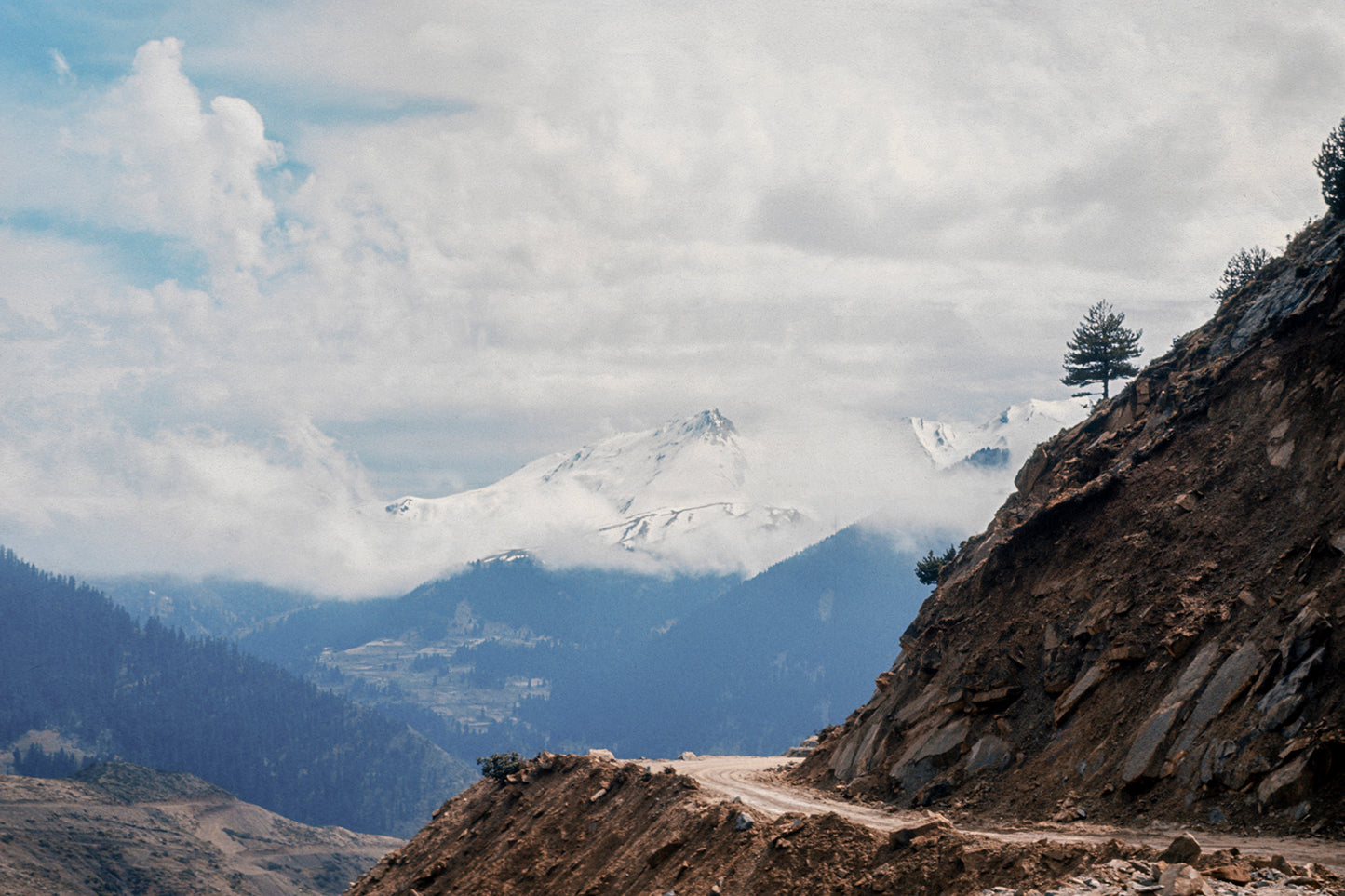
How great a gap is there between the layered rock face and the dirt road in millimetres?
1100

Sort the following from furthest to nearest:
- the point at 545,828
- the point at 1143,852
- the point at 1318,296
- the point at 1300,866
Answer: the point at 545,828
the point at 1318,296
the point at 1143,852
the point at 1300,866

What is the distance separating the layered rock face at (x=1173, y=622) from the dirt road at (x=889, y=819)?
43.3 inches

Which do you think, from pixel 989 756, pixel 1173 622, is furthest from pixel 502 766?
pixel 1173 622

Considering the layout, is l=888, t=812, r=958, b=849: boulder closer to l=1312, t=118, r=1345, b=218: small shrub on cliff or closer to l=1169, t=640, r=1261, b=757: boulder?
l=1169, t=640, r=1261, b=757: boulder

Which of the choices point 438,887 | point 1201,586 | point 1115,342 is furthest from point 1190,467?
Answer: point 438,887

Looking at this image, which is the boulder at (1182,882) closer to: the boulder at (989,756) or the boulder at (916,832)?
the boulder at (916,832)

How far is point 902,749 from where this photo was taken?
45.1 metres

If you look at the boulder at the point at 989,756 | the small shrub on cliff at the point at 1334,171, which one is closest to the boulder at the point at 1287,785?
the boulder at the point at 989,756

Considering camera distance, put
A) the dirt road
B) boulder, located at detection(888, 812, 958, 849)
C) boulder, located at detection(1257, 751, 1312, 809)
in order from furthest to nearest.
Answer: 1. boulder, located at detection(888, 812, 958, 849)
2. boulder, located at detection(1257, 751, 1312, 809)
3. the dirt road

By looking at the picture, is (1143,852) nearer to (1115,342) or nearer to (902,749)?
(902,749)

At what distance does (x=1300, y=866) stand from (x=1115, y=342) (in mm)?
56359

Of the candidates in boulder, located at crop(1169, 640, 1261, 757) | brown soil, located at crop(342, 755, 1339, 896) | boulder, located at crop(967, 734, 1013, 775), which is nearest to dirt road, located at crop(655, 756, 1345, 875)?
brown soil, located at crop(342, 755, 1339, 896)

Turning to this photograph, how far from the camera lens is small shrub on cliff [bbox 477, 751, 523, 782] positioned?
61875 millimetres

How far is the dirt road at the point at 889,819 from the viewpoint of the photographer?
2488cm
